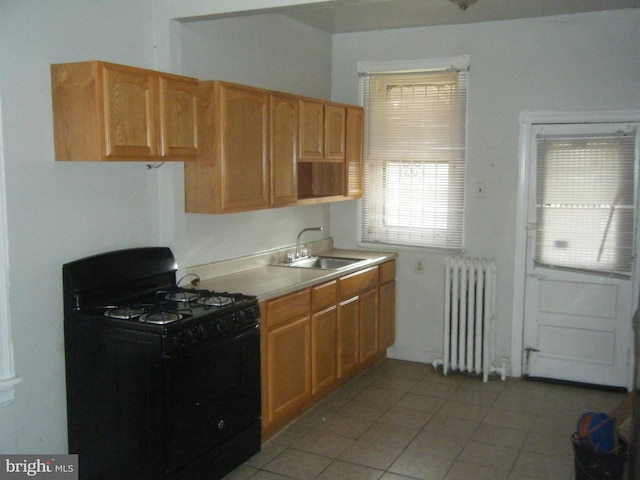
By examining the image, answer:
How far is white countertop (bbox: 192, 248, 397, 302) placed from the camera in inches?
143

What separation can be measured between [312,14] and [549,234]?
7.88ft

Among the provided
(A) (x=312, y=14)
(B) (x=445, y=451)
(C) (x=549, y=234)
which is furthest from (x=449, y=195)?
(B) (x=445, y=451)

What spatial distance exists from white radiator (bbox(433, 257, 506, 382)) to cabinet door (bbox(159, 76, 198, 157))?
2.46 m

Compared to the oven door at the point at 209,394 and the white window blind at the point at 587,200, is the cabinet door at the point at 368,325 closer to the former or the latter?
the white window blind at the point at 587,200

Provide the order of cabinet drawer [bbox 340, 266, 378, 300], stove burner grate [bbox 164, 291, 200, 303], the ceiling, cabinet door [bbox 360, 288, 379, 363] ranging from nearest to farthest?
stove burner grate [bbox 164, 291, 200, 303], the ceiling, cabinet drawer [bbox 340, 266, 378, 300], cabinet door [bbox 360, 288, 379, 363]

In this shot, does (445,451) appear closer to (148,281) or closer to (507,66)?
(148,281)

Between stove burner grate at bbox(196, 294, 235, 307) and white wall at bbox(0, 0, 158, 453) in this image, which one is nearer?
white wall at bbox(0, 0, 158, 453)

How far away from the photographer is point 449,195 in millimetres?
5051

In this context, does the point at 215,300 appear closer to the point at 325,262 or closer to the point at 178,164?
the point at 178,164

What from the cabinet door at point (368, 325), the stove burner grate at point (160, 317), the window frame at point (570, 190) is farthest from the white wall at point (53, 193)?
the window frame at point (570, 190)

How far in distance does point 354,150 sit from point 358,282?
1.11 meters

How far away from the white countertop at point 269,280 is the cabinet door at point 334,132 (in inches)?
33.5

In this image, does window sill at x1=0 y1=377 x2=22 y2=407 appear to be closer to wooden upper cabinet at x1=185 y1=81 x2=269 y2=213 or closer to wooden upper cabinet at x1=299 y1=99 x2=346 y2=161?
wooden upper cabinet at x1=185 y1=81 x2=269 y2=213

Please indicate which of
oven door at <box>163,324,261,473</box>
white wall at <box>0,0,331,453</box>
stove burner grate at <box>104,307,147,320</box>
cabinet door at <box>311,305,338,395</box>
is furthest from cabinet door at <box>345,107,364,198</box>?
stove burner grate at <box>104,307,147,320</box>
